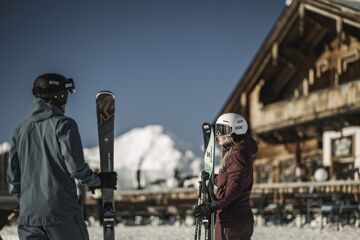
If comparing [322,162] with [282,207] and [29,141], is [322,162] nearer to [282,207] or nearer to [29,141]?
[282,207]

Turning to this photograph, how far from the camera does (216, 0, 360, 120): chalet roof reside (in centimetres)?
2159

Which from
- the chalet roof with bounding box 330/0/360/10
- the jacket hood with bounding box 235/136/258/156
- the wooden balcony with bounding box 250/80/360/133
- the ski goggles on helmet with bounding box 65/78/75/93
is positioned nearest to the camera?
the ski goggles on helmet with bounding box 65/78/75/93

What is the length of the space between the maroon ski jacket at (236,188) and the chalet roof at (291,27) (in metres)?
16.5

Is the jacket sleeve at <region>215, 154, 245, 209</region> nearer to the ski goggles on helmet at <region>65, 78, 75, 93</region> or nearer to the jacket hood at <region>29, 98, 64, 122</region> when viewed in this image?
the ski goggles on helmet at <region>65, 78, 75, 93</region>

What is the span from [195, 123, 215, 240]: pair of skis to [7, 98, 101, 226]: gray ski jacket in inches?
53.1

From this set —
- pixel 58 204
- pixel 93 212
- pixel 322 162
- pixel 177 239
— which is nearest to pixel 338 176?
pixel 322 162

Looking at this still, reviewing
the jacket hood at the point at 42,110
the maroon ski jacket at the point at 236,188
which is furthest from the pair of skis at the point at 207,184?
the jacket hood at the point at 42,110

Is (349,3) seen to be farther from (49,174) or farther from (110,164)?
(49,174)

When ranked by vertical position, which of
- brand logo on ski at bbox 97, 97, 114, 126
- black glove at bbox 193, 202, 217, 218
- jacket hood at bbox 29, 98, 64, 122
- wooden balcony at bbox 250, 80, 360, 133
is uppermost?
wooden balcony at bbox 250, 80, 360, 133

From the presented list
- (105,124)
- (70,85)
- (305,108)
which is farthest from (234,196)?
(305,108)

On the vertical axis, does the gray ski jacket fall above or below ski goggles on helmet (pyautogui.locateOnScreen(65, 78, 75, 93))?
below

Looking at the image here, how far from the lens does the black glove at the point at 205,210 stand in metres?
5.11

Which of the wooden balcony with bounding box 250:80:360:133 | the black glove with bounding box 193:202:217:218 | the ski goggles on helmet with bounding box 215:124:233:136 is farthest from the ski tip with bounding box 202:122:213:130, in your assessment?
the wooden balcony with bounding box 250:80:360:133

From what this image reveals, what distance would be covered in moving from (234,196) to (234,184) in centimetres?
8
